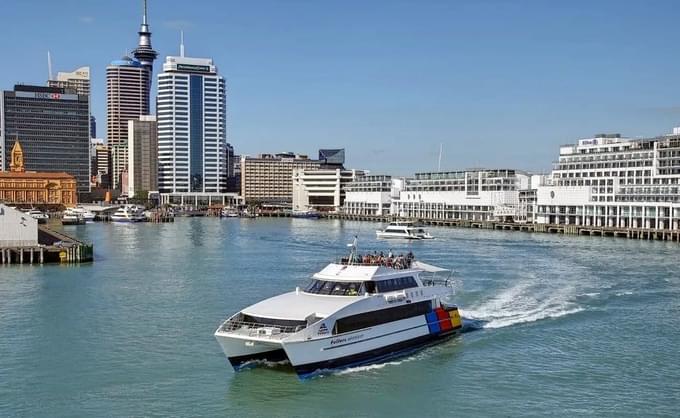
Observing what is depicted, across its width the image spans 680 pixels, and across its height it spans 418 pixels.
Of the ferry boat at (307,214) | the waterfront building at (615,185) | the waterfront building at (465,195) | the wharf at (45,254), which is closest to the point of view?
the wharf at (45,254)

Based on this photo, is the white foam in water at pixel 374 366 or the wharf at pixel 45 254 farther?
the wharf at pixel 45 254

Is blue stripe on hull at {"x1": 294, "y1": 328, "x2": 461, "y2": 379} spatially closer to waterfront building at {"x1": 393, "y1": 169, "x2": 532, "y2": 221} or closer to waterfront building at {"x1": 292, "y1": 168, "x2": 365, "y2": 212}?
waterfront building at {"x1": 393, "y1": 169, "x2": 532, "y2": 221}

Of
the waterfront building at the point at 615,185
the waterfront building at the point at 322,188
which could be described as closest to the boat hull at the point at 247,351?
the waterfront building at the point at 615,185

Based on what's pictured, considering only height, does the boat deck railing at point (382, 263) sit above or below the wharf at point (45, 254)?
above

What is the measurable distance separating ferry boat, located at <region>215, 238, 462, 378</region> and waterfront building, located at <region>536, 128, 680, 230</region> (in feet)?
243

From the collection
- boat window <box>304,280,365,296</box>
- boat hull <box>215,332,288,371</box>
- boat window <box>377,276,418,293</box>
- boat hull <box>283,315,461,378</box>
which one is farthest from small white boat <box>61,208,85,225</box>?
boat hull <box>215,332,288,371</box>

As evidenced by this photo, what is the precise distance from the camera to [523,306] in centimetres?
3825

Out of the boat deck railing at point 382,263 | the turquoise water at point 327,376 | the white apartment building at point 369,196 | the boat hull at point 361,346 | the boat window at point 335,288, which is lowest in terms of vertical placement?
the turquoise water at point 327,376

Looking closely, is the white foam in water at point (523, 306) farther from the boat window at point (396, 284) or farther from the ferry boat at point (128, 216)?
the ferry boat at point (128, 216)

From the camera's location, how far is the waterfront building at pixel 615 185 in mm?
95375

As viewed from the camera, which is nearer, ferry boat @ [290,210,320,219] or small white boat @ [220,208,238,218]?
ferry boat @ [290,210,320,219]

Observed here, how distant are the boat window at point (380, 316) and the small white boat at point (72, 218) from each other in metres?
110

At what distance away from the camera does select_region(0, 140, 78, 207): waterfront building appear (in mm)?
168375

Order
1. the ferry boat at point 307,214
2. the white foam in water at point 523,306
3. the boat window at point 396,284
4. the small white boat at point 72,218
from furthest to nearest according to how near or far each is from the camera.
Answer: the ferry boat at point 307,214
the small white boat at point 72,218
the white foam in water at point 523,306
the boat window at point 396,284
